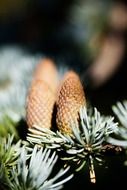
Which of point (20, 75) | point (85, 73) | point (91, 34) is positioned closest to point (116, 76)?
point (85, 73)

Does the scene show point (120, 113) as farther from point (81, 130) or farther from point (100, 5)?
point (100, 5)

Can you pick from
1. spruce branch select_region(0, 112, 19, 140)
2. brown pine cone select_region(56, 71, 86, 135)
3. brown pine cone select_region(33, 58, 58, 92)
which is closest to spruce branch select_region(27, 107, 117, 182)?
brown pine cone select_region(56, 71, 86, 135)

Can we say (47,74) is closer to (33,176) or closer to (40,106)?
(40,106)

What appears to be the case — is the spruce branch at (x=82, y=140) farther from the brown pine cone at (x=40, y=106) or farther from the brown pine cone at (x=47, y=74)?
the brown pine cone at (x=47, y=74)

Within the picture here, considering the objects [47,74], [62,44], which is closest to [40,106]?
[47,74]

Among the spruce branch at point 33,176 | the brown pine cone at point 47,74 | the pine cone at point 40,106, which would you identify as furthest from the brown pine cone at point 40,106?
the brown pine cone at point 47,74

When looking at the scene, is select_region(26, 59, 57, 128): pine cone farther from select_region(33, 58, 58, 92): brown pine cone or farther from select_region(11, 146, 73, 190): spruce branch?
select_region(33, 58, 58, 92): brown pine cone
